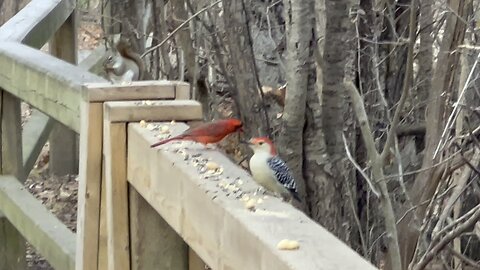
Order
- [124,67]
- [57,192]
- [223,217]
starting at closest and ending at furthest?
[223,217]
[124,67]
[57,192]

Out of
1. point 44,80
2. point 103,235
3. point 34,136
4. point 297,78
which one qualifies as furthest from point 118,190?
point 34,136

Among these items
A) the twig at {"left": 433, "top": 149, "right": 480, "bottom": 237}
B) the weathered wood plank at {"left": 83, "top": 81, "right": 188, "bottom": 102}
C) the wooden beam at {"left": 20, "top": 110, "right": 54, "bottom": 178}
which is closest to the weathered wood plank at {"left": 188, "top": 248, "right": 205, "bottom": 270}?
the weathered wood plank at {"left": 83, "top": 81, "right": 188, "bottom": 102}

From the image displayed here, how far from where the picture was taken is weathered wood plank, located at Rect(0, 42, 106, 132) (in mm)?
2578

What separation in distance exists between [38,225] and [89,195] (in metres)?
0.56

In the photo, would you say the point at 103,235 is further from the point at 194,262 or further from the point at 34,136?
the point at 34,136

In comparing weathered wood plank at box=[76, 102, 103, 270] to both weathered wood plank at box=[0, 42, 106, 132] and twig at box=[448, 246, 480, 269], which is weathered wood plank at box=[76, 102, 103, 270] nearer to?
weathered wood plank at box=[0, 42, 106, 132]

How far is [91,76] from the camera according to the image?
263cm

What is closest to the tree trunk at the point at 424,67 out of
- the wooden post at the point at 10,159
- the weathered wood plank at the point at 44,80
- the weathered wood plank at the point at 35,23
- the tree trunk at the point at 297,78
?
the tree trunk at the point at 297,78

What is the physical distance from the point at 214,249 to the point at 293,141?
6.42ft

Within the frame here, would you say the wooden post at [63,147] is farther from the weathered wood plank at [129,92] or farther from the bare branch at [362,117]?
the weathered wood plank at [129,92]

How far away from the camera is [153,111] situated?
2.17m

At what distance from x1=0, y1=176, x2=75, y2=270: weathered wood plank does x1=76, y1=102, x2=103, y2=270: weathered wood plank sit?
0.56 feet

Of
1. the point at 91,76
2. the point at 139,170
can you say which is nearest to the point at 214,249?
the point at 139,170

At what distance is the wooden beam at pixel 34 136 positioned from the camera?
410cm
